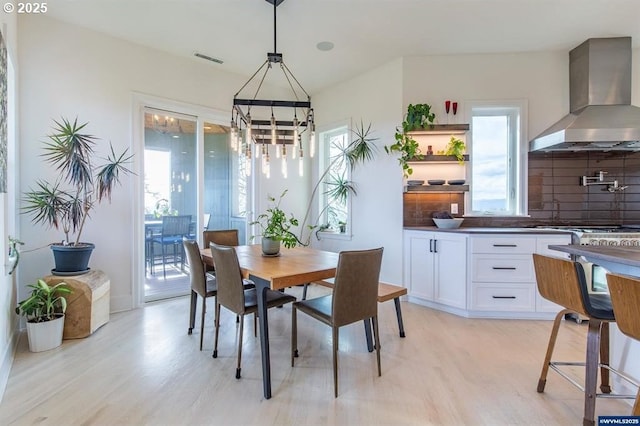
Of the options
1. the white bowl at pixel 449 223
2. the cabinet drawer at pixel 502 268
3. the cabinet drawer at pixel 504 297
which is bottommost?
the cabinet drawer at pixel 504 297

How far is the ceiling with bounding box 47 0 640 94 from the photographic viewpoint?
2840 mm

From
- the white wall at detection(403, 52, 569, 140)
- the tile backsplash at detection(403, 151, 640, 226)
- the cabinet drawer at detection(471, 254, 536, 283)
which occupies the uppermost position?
the white wall at detection(403, 52, 569, 140)

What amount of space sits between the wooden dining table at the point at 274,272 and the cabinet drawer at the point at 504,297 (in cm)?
174

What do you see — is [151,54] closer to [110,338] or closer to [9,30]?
[9,30]

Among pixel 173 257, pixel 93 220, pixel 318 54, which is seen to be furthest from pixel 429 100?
pixel 93 220

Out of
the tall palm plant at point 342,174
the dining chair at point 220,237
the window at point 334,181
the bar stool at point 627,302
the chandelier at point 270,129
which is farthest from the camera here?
the window at point 334,181

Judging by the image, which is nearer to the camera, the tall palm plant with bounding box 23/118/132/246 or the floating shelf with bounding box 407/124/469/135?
the tall palm plant with bounding box 23/118/132/246

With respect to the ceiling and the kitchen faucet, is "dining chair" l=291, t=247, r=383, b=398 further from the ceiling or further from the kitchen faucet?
the kitchen faucet

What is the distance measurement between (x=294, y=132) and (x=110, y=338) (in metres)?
2.47

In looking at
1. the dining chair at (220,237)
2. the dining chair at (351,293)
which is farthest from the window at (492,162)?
the dining chair at (220,237)

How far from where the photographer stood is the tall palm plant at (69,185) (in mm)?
2740

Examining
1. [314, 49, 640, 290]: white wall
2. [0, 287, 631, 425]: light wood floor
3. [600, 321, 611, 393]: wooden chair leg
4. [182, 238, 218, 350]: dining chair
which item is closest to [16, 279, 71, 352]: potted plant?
[0, 287, 631, 425]: light wood floor

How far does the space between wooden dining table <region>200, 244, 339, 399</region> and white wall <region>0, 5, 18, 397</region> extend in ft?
4.46

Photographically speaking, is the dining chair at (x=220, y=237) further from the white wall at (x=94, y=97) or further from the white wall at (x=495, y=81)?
the white wall at (x=495, y=81)
